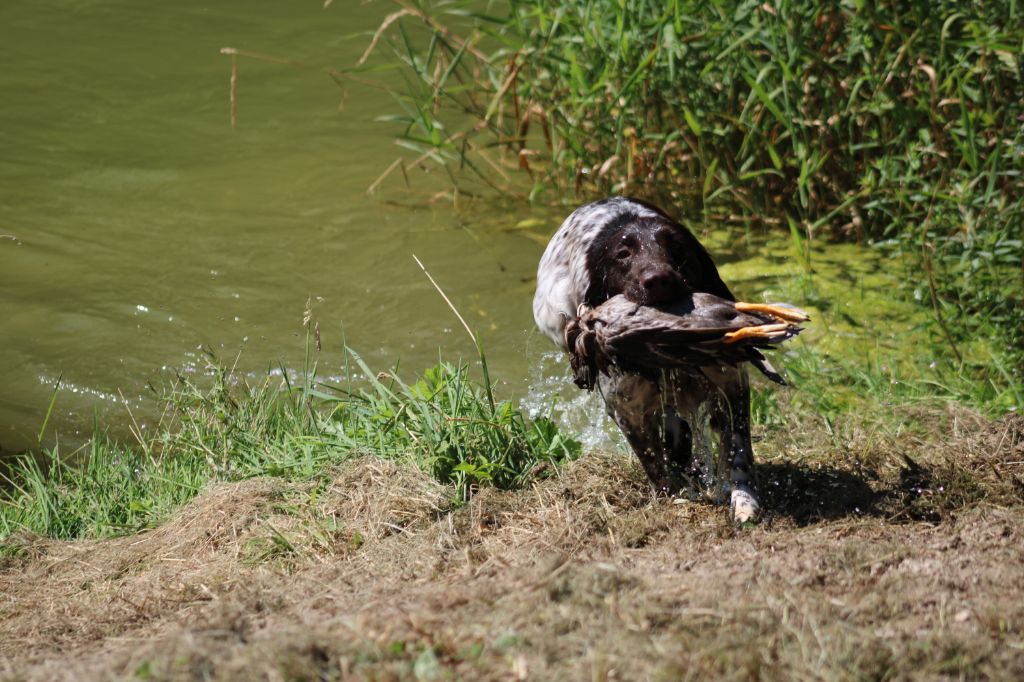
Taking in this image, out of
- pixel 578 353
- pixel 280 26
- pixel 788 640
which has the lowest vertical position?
pixel 788 640

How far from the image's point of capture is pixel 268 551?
398cm

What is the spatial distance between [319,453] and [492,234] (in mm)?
3348

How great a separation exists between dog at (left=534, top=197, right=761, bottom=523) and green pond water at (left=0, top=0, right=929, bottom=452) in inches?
68.6

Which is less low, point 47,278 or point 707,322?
point 707,322

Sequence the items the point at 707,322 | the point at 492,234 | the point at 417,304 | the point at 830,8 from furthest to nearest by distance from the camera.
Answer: the point at 492,234, the point at 417,304, the point at 830,8, the point at 707,322

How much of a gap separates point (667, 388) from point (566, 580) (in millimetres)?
1185

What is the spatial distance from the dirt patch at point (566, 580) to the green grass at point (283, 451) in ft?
0.53

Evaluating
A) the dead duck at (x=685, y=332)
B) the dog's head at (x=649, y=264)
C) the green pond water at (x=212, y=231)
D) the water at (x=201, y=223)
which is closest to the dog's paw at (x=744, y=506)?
the dead duck at (x=685, y=332)

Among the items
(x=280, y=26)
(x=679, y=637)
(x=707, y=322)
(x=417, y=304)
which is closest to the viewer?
(x=679, y=637)

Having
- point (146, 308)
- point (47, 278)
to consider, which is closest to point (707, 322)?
point (146, 308)

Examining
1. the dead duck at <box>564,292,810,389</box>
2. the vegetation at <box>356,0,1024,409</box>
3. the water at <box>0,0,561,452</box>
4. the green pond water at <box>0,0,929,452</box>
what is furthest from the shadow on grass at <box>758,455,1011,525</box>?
the water at <box>0,0,561,452</box>

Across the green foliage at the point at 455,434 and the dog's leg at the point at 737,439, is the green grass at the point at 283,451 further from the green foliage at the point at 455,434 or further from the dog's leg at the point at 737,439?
the dog's leg at the point at 737,439

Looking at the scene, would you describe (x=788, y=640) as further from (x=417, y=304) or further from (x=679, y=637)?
(x=417, y=304)

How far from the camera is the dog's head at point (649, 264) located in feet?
12.5
